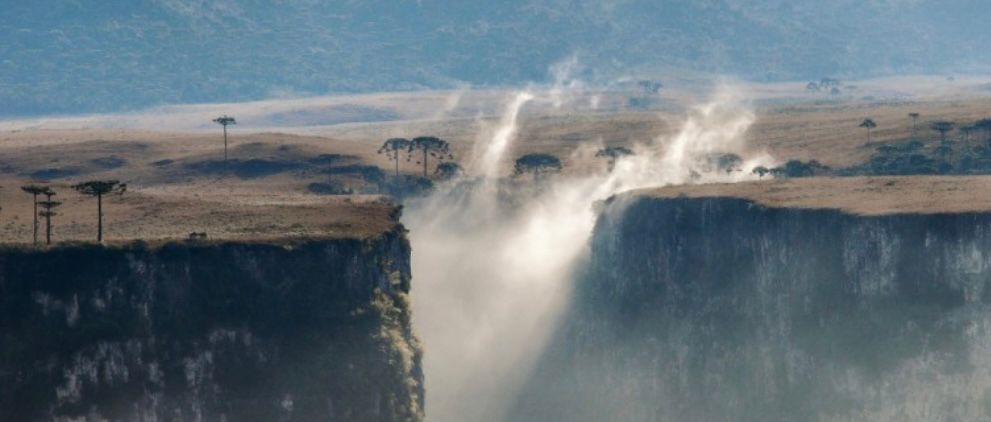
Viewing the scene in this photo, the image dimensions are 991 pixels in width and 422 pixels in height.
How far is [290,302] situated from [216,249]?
7087 millimetres

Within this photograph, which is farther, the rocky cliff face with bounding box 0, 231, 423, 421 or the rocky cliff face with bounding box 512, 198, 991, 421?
the rocky cliff face with bounding box 512, 198, 991, 421

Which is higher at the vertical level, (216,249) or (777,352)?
(216,249)

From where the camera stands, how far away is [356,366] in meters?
147

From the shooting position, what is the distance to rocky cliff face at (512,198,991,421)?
16162 centimetres

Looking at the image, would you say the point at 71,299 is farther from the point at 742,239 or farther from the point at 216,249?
the point at 742,239

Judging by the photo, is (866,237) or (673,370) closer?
(866,237)

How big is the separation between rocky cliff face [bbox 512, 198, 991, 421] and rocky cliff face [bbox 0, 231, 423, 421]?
4068cm

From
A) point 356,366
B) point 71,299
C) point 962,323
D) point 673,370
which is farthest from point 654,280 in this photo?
point 71,299

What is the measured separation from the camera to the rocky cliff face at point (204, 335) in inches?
5310

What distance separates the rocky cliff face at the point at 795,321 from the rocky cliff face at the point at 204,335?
40.7 metres

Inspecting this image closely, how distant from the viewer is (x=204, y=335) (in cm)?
14075

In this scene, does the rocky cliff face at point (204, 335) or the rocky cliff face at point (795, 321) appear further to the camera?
the rocky cliff face at point (795, 321)

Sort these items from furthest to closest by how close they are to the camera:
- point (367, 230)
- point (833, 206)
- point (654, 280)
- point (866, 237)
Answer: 1. point (654, 280)
2. point (833, 206)
3. point (866, 237)
4. point (367, 230)

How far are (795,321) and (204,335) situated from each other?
6087 cm
